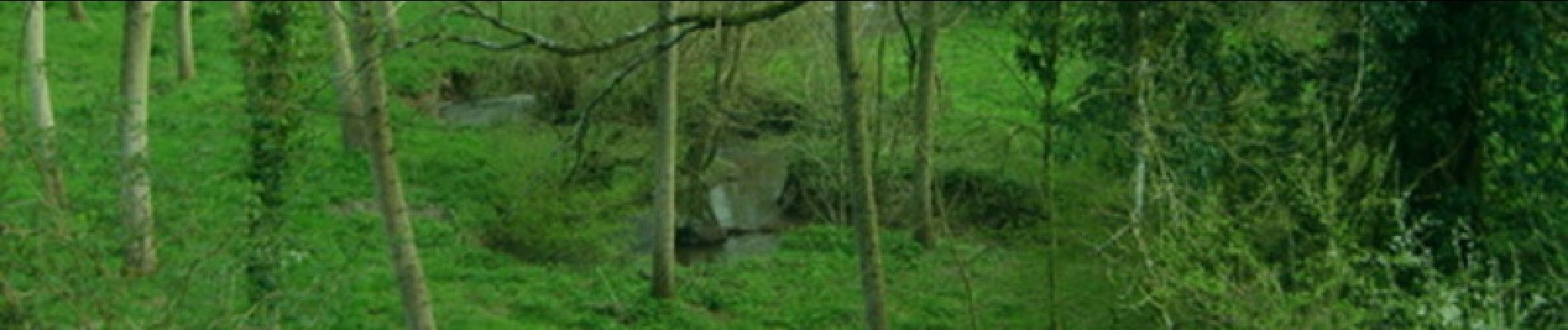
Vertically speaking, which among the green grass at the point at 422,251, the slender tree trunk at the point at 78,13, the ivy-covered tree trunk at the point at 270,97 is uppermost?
the slender tree trunk at the point at 78,13

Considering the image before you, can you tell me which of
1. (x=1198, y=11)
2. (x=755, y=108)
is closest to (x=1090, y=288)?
(x=1198, y=11)

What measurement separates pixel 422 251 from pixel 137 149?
4.84 metres

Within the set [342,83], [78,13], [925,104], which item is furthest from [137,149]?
[78,13]

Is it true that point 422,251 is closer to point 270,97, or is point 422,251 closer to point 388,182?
point 270,97

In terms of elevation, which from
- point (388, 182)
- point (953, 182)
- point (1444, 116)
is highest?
point (1444, 116)

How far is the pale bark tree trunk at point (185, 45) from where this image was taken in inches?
1089

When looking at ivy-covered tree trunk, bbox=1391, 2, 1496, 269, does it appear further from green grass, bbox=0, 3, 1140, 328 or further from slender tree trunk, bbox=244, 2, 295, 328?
slender tree trunk, bbox=244, 2, 295, 328

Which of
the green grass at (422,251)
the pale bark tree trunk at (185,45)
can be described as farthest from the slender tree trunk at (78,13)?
the pale bark tree trunk at (185,45)

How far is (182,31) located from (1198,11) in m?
17.6

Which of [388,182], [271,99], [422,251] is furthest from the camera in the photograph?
[422,251]

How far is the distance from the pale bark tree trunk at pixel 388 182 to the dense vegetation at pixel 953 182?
1.95ft

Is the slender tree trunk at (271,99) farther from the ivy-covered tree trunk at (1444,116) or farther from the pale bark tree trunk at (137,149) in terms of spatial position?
the ivy-covered tree trunk at (1444,116)

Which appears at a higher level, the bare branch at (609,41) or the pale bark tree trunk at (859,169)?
the bare branch at (609,41)

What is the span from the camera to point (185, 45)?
92.9 feet
